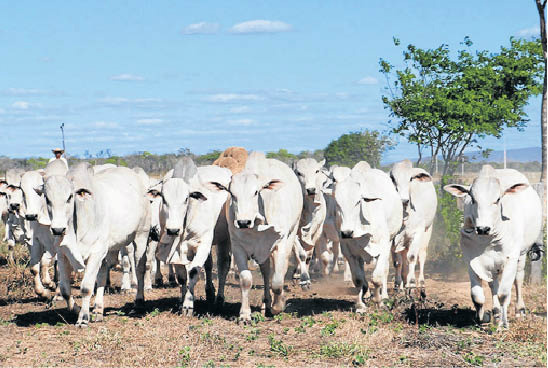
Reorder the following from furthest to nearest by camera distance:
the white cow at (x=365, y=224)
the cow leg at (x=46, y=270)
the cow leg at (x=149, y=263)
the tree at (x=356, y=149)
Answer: the tree at (x=356, y=149) < the cow leg at (x=149, y=263) < the cow leg at (x=46, y=270) < the white cow at (x=365, y=224)

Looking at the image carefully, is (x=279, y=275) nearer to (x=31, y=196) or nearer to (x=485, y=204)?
(x=485, y=204)

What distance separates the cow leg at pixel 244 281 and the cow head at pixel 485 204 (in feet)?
10.8

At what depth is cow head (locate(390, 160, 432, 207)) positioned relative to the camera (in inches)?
574

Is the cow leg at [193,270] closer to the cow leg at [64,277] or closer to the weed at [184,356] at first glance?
the cow leg at [64,277]

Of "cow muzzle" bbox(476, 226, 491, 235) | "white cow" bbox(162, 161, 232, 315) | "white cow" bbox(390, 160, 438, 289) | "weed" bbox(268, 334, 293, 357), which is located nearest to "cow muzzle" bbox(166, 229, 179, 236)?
"white cow" bbox(162, 161, 232, 315)

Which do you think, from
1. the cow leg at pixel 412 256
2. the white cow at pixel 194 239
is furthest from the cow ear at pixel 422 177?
the white cow at pixel 194 239

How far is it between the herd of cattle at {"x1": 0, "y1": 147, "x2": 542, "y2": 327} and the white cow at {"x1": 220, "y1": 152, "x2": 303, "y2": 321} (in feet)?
0.05

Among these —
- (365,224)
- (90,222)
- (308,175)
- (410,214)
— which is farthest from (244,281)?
(308,175)

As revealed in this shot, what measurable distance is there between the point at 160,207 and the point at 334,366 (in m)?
5.01

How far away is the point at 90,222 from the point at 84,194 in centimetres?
43

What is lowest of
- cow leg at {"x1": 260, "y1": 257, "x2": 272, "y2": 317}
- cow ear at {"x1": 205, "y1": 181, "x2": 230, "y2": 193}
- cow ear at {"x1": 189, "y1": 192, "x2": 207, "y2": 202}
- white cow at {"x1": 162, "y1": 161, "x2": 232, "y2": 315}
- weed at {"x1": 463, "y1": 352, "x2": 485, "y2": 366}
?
weed at {"x1": 463, "y1": 352, "x2": 485, "y2": 366}

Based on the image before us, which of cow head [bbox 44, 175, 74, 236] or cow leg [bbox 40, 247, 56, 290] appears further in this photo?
cow leg [bbox 40, 247, 56, 290]

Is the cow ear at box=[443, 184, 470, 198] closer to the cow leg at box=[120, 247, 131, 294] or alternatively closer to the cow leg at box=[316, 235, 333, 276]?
the cow leg at box=[316, 235, 333, 276]

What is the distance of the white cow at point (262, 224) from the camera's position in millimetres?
11695
